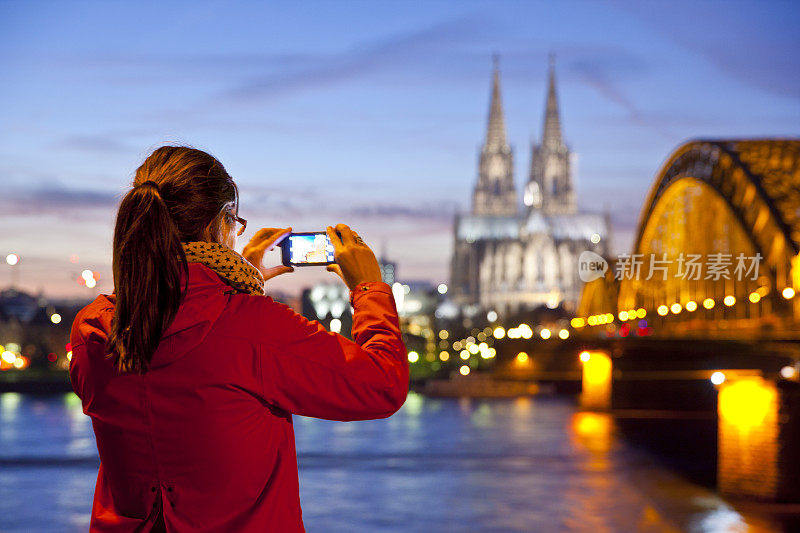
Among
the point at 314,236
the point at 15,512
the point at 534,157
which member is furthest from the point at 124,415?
the point at 534,157

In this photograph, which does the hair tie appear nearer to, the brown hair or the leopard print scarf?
the brown hair

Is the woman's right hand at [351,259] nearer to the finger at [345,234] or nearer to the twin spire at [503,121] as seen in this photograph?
the finger at [345,234]

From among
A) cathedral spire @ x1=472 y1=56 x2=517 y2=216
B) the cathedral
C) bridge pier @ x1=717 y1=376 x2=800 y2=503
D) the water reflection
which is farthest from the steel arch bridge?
cathedral spire @ x1=472 y1=56 x2=517 y2=216

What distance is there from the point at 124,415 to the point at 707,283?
149ft

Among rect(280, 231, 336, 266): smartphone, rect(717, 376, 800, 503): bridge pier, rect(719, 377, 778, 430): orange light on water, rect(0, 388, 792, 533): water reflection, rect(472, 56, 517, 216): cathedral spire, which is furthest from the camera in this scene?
rect(472, 56, 517, 216): cathedral spire

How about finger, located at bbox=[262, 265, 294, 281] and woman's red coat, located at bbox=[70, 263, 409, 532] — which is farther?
finger, located at bbox=[262, 265, 294, 281]

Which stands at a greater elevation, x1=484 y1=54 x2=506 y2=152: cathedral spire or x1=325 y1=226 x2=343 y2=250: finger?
x1=484 y1=54 x2=506 y2=152: cathedral spire

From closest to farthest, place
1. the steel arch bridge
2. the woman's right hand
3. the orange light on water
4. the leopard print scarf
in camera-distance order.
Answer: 1. the leopard print scarf
2. the woman's right hand
3. the orange light on water
4. the steel arch bridge

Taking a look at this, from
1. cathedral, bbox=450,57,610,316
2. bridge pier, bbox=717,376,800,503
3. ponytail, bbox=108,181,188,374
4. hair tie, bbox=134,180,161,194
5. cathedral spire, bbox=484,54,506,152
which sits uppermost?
cathedral spire, bbox=484,54,506,152

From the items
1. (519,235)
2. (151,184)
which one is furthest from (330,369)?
(519,235)

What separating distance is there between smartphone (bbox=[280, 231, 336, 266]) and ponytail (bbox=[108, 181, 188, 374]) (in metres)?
0.54

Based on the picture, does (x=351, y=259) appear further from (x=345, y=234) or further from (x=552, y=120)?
(x=552, y=120)

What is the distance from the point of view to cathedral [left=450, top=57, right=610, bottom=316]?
14062cm

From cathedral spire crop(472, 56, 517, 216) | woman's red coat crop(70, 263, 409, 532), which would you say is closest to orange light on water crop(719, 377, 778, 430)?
woman's red coat crop(70, 263, 409, 532)
